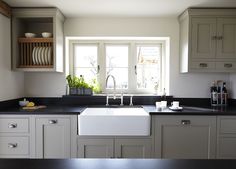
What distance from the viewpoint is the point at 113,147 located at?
215 cm

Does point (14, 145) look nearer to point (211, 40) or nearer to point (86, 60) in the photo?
point (86, 60)

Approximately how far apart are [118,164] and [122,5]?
1.91 metres

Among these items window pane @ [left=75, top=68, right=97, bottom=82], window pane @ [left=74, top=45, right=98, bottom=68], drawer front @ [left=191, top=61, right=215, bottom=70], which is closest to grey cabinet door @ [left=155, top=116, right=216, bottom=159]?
drawer front @ [left=191, top=61, right=215, bottom=70]

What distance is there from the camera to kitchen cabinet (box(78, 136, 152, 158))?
2.14 metres

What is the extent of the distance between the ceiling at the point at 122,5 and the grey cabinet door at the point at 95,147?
150cm

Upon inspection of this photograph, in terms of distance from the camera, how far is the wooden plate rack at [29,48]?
2475 millimetres

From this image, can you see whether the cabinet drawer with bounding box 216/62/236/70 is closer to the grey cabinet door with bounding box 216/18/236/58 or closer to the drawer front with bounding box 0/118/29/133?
the grey cabinet door with bounding box 216/18/236/58

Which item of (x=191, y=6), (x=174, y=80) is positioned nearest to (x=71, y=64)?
(x=174, y=80)

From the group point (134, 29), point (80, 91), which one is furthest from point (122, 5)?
point (80, 91)

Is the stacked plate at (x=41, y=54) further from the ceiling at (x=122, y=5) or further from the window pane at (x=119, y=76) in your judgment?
the window pane at (x=119, y=76)

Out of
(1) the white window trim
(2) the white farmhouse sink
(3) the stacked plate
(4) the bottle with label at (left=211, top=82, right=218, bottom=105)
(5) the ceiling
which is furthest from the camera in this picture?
(1) the white window trim

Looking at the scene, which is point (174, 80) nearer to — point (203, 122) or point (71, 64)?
point (203, 122)

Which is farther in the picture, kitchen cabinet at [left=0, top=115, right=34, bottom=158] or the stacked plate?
the stacked plate

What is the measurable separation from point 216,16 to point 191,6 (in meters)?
0.35
